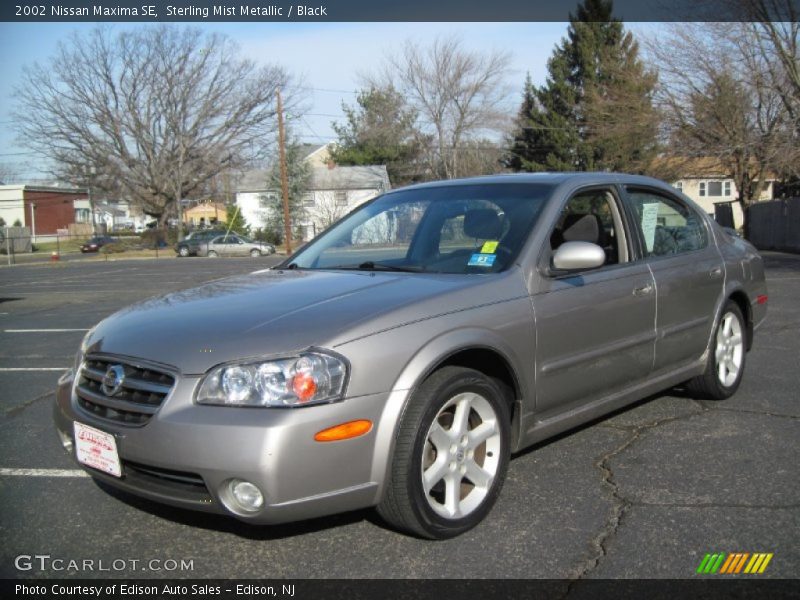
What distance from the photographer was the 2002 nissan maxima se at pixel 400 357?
9.15ft

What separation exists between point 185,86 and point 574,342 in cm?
5153

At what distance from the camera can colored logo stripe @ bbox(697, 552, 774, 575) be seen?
290cm

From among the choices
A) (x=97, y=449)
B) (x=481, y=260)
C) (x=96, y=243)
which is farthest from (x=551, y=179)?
(x=96, y=243)

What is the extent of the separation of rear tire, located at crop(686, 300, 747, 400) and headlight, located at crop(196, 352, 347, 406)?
129 inches

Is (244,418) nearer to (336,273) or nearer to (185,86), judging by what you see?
(336,273)

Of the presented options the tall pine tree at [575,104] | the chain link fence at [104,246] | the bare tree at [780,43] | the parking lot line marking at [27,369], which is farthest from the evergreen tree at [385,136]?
the parking lot line marking at [27,369]

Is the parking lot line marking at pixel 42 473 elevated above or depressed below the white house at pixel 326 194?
below

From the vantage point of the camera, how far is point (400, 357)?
300 centimetres

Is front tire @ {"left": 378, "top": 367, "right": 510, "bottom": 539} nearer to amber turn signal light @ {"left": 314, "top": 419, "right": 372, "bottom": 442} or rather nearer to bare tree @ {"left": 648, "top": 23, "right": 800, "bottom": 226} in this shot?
amber turn signal light @ {"left": 314, "top": 419, "right": 372, "bottom": 442}

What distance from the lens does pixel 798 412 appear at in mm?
5008

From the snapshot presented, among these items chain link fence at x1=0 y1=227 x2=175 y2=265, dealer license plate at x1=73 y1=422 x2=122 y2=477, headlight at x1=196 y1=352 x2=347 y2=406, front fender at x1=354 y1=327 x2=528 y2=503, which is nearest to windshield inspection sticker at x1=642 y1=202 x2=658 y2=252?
front fender at x1=354 y1=327 x2=528 y2=503

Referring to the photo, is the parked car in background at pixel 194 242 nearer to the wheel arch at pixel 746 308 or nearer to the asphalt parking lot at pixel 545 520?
the asphalt parking lot at pixel 545 520

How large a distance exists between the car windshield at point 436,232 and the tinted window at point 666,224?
0.91m

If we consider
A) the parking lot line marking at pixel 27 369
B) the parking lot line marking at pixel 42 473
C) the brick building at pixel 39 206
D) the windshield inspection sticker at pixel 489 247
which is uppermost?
the brick building at pixel 39 206
